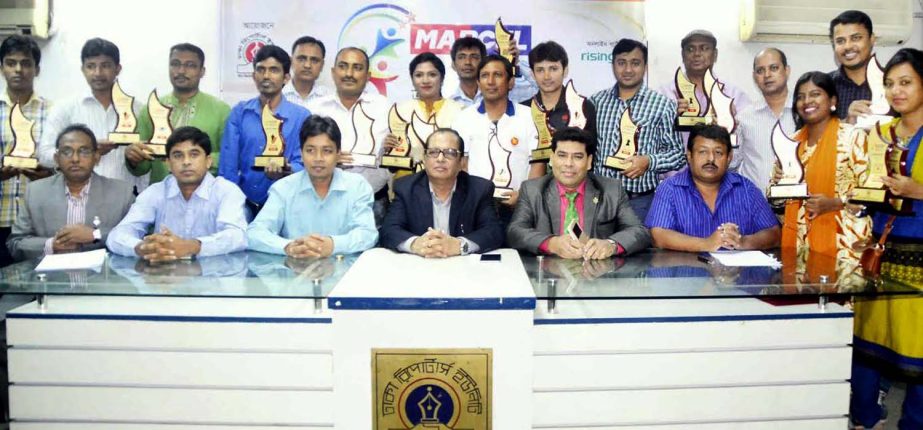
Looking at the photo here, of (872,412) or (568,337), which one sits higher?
(568,337)

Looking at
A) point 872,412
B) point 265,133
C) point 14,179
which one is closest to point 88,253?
point 265,133

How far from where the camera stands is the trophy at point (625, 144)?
157 inches

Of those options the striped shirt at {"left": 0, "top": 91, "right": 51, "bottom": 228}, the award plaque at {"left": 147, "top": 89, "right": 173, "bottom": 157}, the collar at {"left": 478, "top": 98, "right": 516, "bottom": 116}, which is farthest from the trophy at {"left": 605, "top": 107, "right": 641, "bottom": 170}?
the striped shirt at {"left": 0, "top": 91, "right": 51, "bottom": 228}

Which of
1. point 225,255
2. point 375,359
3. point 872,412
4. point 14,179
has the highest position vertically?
point 14,179

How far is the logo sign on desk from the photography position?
7.01 feet

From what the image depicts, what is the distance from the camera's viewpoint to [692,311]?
2.34 m

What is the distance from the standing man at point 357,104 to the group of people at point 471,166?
0.04 ft

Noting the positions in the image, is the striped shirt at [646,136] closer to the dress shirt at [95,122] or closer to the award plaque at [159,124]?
the award plaque at [159,124]

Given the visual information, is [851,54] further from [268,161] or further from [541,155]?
[268,161]

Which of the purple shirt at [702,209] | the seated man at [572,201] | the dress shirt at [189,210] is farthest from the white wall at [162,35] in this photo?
the seated man at [572,201]

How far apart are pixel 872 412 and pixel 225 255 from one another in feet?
9.18

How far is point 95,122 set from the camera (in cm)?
425

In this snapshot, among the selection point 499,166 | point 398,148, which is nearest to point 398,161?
point 398,148

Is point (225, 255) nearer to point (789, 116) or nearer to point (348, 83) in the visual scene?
point (348, 83)
